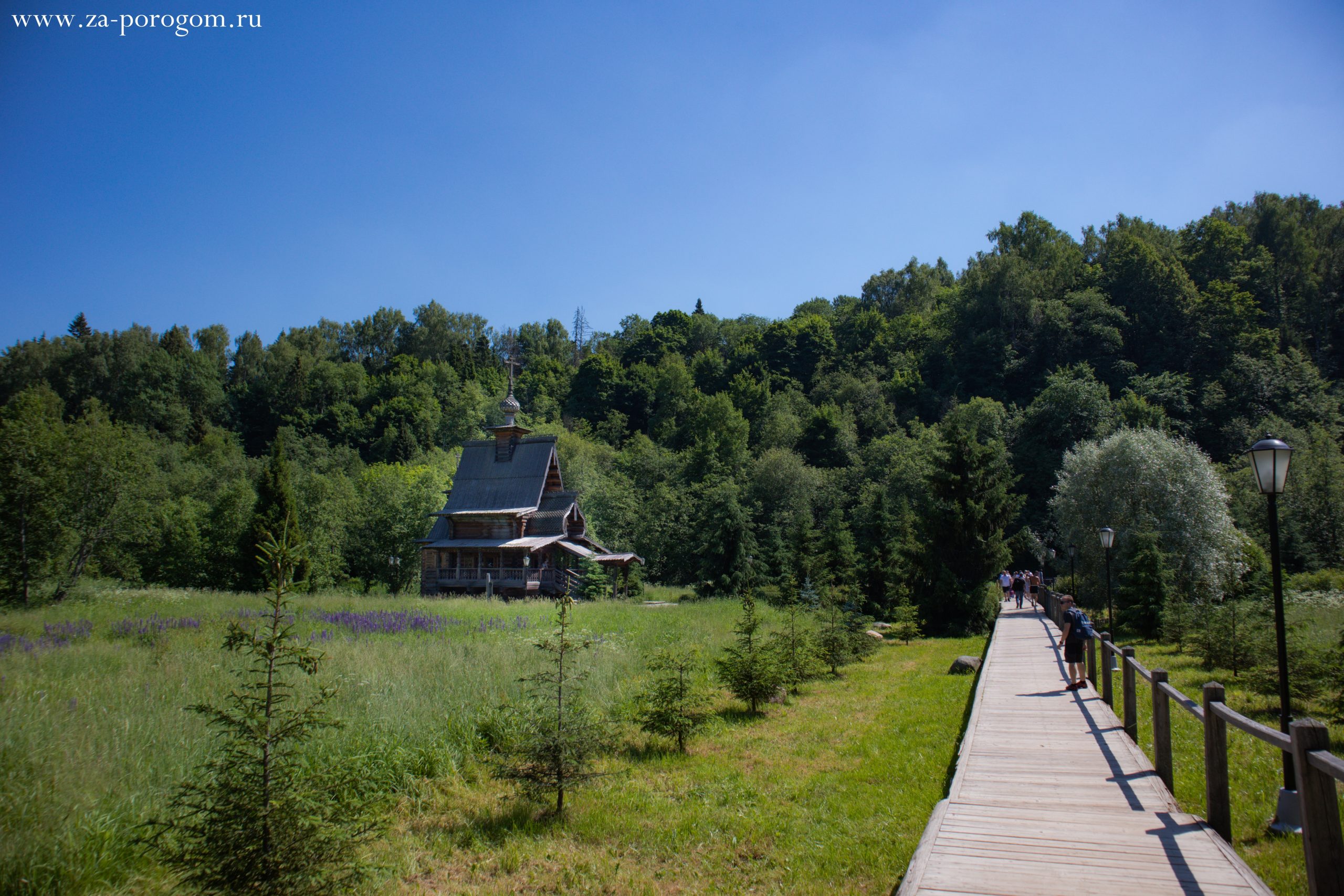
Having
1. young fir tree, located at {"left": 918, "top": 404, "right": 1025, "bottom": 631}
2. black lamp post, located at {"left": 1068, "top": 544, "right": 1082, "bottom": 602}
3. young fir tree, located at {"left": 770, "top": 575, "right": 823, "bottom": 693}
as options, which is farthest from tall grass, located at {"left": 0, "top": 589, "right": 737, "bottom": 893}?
black lamp post, located at {"left": 1068, "top": 544, "right": 1082, "bottom": 602}

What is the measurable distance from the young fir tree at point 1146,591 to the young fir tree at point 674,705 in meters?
18.2

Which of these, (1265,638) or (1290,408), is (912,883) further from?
(1290,408)

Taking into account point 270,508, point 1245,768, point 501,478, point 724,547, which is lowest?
point 1245,768

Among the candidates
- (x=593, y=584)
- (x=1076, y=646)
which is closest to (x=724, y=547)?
(x=593, y=584)

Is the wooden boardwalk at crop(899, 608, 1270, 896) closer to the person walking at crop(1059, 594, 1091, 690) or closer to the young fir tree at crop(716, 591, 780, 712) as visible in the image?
the person walking at crop(1059, 594, 1091, 690)

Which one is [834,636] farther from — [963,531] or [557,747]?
[963,531]

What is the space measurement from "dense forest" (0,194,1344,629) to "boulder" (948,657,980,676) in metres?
4.37

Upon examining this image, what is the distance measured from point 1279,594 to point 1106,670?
12.5ft

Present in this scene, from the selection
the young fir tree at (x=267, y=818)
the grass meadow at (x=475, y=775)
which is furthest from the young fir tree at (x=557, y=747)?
the young fir tree at (x=267, y=818)

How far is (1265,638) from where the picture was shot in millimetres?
11000

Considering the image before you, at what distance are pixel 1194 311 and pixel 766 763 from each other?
2671 inches

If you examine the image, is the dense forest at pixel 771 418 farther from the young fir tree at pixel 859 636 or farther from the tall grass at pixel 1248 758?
the tall grass at pixel 1248 758

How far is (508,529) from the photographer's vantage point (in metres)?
36.1

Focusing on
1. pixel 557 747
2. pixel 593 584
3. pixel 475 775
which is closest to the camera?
pixel 557 747
